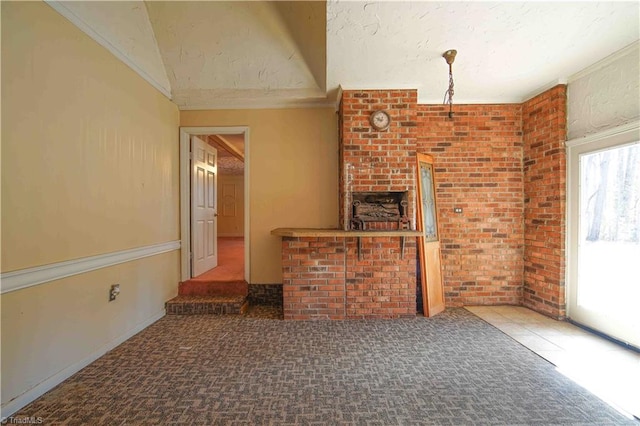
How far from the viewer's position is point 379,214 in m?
3.02

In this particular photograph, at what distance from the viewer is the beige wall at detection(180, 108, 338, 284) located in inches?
137

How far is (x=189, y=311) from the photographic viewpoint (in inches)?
122

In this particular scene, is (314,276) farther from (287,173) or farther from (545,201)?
(545,201)

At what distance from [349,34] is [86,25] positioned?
2.21m

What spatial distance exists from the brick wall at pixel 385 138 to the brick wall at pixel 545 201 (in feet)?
5.25

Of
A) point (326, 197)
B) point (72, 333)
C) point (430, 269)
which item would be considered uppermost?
point (326, 197)

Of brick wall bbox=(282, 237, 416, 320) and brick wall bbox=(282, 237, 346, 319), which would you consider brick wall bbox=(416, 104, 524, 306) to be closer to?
brick wall bbox=(282, 237, 416, 320)

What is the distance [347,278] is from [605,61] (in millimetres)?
3425

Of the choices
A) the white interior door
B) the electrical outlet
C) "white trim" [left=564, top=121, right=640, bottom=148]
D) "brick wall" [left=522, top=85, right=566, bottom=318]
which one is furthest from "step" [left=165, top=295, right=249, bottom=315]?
"white trim" [left=564, top=121, right=640, bottom=148]

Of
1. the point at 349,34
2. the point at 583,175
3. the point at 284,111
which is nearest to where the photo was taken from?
the point at 349,34

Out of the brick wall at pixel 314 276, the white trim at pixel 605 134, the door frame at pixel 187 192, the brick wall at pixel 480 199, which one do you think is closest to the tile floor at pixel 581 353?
the brick wall at pixel 480 199

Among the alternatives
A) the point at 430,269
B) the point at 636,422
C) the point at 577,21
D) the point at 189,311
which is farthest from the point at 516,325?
the point at 189,311

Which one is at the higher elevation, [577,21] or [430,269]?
[577,21]

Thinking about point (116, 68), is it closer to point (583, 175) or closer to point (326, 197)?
point (326, 197)
